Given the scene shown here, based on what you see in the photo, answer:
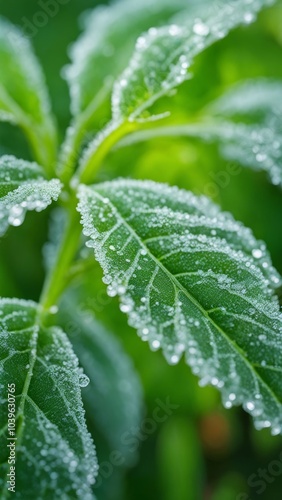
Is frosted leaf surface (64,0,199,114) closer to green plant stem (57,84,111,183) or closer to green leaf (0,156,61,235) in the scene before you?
green plant stem (57,84,111,183)

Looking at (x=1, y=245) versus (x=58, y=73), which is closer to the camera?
(x=1, y=245)

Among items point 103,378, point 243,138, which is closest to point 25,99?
point 243,138

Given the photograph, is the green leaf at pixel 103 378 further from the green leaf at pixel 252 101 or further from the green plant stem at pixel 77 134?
the green leaf at pixel 252 101

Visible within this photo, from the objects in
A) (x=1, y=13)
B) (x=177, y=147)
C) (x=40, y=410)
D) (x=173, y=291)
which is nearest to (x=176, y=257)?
(x=173, y=291)

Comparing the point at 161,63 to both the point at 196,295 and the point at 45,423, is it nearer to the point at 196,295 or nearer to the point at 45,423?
the point at 196,295

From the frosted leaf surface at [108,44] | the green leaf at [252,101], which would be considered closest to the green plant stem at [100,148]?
the frosted leaf surface at [108,44]

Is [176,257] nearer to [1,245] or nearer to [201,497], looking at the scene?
[1,245]
